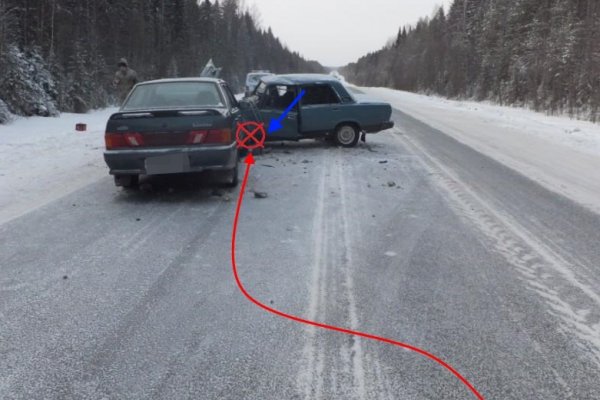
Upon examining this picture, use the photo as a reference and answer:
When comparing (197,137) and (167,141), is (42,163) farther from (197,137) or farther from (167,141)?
(197,137)

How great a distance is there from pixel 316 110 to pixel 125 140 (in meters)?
5.49

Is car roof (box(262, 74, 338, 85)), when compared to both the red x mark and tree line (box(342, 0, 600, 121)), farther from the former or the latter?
tree line (box(342, 0, 600, 121))

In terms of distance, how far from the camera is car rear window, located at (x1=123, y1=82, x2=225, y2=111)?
22.6 feet

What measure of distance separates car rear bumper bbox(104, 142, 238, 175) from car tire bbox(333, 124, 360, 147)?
5271mm

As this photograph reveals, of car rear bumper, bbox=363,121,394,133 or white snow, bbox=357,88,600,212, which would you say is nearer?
white snow, bbox=357,88,600,212

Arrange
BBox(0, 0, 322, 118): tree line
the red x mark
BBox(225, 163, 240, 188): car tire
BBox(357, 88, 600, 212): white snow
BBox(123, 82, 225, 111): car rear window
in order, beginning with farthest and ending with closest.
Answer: BBox(0, 0, 322, 118): tree line < the red x mark < BBox(357, 88, 600, 212): white snow < BBox(225, 163, 240, 188): car tire < BBox(123, 82, 225, 111): car rear window

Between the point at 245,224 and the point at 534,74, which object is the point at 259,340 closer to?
the point at 245,224

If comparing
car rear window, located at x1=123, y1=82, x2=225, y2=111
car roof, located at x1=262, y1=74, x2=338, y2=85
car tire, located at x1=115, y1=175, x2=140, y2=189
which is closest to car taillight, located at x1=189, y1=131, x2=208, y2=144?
car rear window, located at x1=123, y1=82, x2=225, y2=111

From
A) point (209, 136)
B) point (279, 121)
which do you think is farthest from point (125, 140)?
point (279, 121)

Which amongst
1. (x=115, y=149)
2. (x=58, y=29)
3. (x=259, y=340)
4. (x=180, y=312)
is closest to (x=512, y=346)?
(x=259, y=340)

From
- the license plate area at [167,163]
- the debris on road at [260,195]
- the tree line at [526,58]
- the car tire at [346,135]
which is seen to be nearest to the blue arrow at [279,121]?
the car tire at [346,135]

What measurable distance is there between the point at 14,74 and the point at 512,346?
56.0 feet

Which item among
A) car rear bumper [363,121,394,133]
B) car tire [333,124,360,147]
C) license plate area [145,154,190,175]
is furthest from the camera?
car rear bumper [363,121,394,133]

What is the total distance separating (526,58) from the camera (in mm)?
33812
